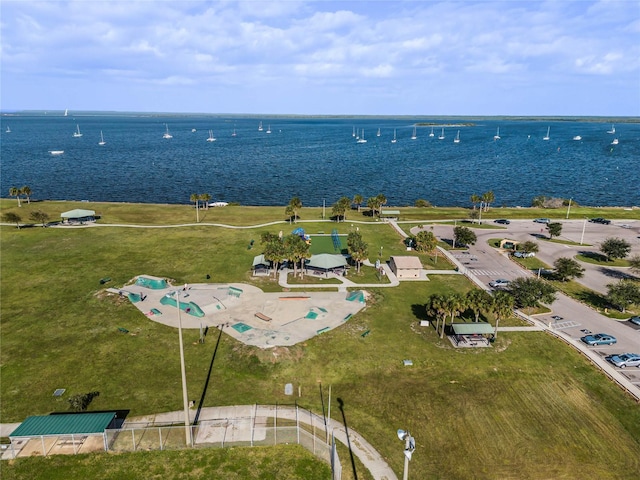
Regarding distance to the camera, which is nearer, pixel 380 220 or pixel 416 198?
pixel 380 220

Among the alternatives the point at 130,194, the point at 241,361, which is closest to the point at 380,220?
the point at 241,361

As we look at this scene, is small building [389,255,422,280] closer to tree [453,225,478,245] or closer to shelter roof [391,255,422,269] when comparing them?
shelter roof [391,255,422,269]

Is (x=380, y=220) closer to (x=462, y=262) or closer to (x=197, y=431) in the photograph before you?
(x=462, y=262)

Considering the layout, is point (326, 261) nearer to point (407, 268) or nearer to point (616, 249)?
point (407, 268)

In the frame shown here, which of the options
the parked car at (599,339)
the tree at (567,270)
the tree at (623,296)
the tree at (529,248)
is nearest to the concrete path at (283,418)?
the parked car at (599,339)

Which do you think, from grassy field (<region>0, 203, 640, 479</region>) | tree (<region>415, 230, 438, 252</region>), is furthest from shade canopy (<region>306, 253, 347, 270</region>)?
tree (<region>415, 230, 438, 252</region>)
